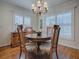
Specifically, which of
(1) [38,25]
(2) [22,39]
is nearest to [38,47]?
(2) [22,39]

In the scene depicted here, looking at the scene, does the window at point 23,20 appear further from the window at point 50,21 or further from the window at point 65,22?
the window at point 65,22

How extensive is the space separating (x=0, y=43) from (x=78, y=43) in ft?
13.1

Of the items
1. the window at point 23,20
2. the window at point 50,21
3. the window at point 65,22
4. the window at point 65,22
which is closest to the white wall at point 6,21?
the window at point 23,20

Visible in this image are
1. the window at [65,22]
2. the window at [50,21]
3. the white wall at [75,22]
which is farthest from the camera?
the window at [50,21]

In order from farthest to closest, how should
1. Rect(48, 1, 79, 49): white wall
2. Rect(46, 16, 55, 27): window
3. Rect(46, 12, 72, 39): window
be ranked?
Rect(46, 16, 55, 27): window, Rect(46, 12, 72, 39): window, Rect(48, 1, 79, 49): white wall

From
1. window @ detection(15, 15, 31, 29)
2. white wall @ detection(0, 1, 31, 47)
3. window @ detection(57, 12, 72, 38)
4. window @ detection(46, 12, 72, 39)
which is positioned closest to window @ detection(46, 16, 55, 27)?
window @ detection(46, 12, 72, 39)

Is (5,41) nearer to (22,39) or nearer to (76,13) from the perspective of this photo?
(22,39)

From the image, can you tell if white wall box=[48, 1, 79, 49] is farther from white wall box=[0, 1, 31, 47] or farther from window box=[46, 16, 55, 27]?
white wall box=[0, 1, 31, 47]

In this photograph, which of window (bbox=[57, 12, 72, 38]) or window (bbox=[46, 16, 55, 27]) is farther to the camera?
window (bbox=[46, 16, 55, 27])

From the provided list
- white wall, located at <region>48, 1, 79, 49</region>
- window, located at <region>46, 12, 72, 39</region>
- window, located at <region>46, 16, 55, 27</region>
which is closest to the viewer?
white wall, located at <region>48, 1, 79, 49</region>

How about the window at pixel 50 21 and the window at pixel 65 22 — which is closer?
the window at pixel 65 22

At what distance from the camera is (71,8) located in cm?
457

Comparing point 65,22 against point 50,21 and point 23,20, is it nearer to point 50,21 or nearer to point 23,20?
point 50,21

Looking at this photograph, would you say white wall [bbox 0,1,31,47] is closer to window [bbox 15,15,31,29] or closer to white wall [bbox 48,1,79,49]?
window [bbox 15,15,31,29]
